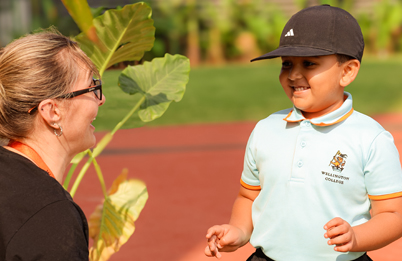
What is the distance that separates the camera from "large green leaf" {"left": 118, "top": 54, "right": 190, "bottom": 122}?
8.39 ft

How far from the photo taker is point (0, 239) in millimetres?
1438

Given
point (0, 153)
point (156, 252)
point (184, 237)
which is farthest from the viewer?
point (184, 237)

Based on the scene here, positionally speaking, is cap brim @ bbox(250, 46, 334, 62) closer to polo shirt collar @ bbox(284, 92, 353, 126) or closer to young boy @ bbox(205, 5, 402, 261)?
young boy @ bbox(205, 5, 402, 261)

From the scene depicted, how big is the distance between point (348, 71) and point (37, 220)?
1.17m

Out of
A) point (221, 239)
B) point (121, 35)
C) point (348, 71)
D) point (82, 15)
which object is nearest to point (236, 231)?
point (221, 239)

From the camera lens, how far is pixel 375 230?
5.40 feet

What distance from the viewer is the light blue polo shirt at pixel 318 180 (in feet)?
5.50

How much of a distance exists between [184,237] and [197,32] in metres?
12.4

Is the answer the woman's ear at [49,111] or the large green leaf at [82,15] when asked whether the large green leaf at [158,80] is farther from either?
the woman's ear at [49,111]

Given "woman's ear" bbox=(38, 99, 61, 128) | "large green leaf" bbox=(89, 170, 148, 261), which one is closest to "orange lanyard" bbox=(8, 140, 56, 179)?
"woman's ear" bbox=(38, 99, 61, 128)

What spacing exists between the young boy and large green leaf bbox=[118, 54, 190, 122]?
2.52 ft

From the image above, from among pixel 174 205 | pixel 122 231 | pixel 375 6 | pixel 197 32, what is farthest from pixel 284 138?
pixel 375 6

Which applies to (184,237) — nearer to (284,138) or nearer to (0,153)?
(284,138)

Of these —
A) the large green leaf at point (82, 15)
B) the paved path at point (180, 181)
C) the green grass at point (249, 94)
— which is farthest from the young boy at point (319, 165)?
the green grass at point (249, 94)
